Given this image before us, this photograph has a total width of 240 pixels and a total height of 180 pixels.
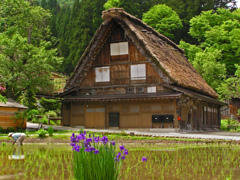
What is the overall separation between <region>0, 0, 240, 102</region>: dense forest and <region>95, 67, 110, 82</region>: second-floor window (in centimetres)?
326

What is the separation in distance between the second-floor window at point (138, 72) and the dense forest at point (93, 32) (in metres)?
5.89

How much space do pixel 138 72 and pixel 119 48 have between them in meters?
2.69

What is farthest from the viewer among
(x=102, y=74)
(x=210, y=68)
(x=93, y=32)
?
(x=93, y=32)

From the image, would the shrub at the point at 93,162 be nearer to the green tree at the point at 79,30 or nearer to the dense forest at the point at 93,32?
the dense forest at the point at 93,32

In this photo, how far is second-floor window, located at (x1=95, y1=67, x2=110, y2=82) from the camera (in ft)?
87.7

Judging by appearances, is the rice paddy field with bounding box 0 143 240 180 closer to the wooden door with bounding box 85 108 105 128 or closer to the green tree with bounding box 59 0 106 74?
the wooden door with bounding box 85 108 105 128

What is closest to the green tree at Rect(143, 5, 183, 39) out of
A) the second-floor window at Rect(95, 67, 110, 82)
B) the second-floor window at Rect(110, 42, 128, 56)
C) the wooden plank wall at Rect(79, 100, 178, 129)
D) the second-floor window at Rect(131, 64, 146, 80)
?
the second-floor window at Rect(110, 42, 128, 56)

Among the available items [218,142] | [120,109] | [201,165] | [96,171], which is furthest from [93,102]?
[96,171]

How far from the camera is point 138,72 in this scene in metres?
25.5

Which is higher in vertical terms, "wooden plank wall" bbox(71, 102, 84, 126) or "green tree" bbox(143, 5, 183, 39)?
"green tree" bbox(143, 5, 183, 39)

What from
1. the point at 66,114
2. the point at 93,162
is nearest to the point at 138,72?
the point at 66,114

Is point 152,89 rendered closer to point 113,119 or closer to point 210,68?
point 113,119

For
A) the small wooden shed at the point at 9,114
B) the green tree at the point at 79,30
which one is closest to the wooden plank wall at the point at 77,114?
the small wooden shed at the point at 9,114

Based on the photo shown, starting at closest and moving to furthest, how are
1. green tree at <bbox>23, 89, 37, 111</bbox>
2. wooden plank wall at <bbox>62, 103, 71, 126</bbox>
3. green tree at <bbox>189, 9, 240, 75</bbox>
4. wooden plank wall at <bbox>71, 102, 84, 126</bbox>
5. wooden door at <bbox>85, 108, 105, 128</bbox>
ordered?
1. wooden door at <bbox>85, 108, 105, 128</bbox>
2. wooden plank wall at <bbox>71, 102, 84, 126</bbox>
3. wooden plank wall at <bbox>62, 103, 71, 126</bbox>
4. green tree at <bbox>23, 89, 37, 111</bbox>
5. green tree at <bbox>189, 9, 240, 75</bbox>
